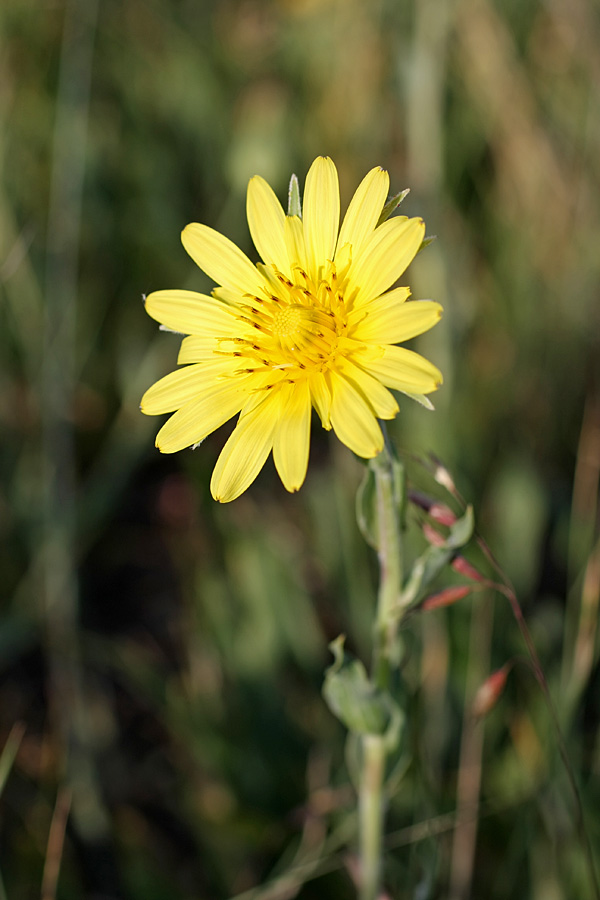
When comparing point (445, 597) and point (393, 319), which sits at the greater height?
point (393, 319)

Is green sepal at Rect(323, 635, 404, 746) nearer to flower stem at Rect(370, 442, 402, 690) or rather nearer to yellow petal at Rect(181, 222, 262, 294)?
flower stem at Rect(370, 442, 402, 690)

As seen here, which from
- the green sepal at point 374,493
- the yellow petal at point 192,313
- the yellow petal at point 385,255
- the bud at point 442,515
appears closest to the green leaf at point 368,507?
the green sepal at point 374,493

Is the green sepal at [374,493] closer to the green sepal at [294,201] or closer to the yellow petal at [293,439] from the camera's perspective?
the yellow petal at [293,439]

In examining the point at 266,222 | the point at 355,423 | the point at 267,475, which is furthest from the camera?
the point at 267,475

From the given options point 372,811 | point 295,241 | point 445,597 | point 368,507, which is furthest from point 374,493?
point 372,811

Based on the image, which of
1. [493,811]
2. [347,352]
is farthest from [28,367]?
[493,811]

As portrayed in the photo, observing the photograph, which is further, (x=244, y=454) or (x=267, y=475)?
(x=267, y=475)

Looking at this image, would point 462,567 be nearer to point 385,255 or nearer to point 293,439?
point 293,439
